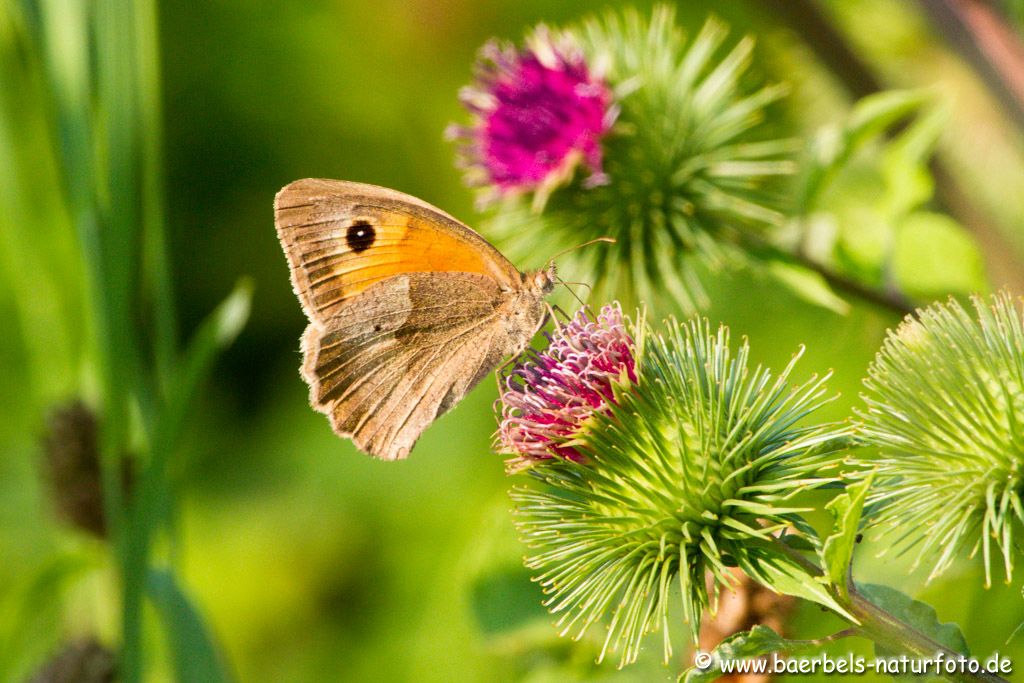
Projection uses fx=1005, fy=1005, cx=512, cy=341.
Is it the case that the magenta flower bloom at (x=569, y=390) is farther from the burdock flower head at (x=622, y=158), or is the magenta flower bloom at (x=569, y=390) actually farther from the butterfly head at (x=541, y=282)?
the burdock flower head at (x=622, y=158)

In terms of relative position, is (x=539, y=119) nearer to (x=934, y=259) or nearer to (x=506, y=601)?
(x=934, y=259)

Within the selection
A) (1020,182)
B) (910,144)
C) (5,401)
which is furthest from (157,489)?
(5,401)

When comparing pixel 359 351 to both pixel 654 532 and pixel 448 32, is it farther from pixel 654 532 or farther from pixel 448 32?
pixel 448 32

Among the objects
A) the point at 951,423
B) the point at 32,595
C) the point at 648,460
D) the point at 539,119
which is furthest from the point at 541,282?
the point at 32,595

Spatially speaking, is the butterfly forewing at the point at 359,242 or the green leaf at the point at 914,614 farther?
the butterfly forewing at the point at 359,242

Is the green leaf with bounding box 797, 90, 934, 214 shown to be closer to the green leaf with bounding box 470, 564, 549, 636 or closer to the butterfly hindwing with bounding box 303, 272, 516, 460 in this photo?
the butterfly hindwing with bounding box 303, 272, 516, 460

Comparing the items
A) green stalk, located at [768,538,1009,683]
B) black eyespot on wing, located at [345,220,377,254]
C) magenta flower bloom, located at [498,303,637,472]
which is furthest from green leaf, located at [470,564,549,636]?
green stalk, located at [768,538,1009,683]

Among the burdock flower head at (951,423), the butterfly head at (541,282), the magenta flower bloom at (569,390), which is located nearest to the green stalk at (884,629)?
the burdock flower head at (951,423)
